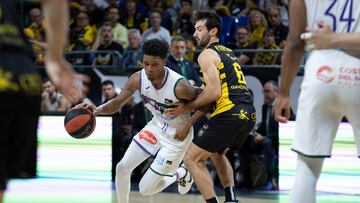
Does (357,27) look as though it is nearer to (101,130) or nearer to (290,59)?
(290,59)

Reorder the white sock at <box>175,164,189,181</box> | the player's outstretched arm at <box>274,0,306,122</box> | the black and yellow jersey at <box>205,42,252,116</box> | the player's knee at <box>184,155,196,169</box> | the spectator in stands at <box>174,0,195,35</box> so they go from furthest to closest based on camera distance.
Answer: the spectator in stands at <box>174,0,195,35</box> < the white sock at <box>175,164,189,181</box> < the black and yellow jersey at <box>205,42,252,116</box> < the player's knee at <box>184,155,196,169</box> < the player's outstretched arm at <box>274,0,306,122</box>

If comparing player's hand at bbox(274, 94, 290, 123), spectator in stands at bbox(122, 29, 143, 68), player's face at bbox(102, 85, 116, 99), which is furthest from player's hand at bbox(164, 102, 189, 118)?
spectator in stands at bbox(122, 29, 143, 68)

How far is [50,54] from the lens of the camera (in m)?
3.43

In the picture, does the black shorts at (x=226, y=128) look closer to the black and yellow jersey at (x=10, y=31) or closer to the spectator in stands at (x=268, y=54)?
the spectator in stands at (x=268, y=54)

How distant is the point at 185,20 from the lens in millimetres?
13797

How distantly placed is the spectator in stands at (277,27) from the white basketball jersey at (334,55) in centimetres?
797

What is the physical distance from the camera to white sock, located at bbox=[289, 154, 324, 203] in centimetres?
416

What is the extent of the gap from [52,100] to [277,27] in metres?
3.94

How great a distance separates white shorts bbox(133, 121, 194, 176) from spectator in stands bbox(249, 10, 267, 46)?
5.29 meters

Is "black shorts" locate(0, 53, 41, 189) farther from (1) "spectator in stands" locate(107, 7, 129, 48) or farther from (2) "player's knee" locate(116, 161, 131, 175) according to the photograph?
(1) "spectator in stands" locate(107, 7, 129, 48)

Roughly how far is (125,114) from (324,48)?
26.2ft

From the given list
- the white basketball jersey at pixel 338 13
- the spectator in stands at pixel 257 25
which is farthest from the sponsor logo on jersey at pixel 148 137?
the spectator in stands at pixel 257 25

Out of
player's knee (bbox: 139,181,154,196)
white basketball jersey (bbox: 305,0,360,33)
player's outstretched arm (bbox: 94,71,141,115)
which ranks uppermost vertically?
white basketball jersey (bbox: 305,0,360,33)

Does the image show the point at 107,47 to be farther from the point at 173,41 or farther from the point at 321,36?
the point at 321,36
